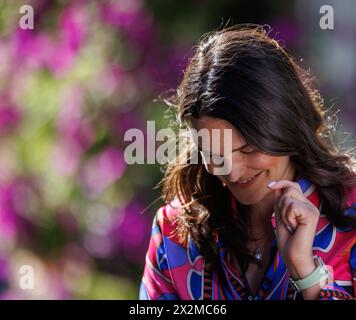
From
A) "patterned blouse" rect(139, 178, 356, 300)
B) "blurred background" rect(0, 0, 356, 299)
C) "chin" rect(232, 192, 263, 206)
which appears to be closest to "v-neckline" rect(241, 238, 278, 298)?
"patterned blouse" rect(139, 178, 356, 300)

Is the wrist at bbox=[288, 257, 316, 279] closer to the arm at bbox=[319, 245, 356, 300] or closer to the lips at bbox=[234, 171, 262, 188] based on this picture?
the arm at bbox=[319, 245, 356, 300]

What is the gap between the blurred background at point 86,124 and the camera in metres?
3.25

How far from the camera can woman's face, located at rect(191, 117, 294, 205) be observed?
1937 mm

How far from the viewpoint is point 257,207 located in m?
2.12

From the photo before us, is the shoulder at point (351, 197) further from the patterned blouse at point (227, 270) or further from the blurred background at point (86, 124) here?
the blurred background at point (86, 124)

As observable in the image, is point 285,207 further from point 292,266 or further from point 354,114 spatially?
point 354,114

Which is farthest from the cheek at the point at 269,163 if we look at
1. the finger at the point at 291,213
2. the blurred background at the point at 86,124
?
the blurred background at the point at 86,124

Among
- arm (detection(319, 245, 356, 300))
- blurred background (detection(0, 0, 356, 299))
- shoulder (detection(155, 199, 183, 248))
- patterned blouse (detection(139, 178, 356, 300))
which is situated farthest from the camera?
blurred background (detection(0, 0, 356, 299))

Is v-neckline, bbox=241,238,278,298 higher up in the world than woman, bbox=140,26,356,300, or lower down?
lower down

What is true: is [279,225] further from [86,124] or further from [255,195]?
[86,124]

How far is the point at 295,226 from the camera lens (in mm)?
1892

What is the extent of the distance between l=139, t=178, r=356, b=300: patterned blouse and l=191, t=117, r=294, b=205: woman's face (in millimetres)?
90

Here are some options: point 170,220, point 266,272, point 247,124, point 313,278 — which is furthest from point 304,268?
point 170,220

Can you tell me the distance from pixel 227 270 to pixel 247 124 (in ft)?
1.28
